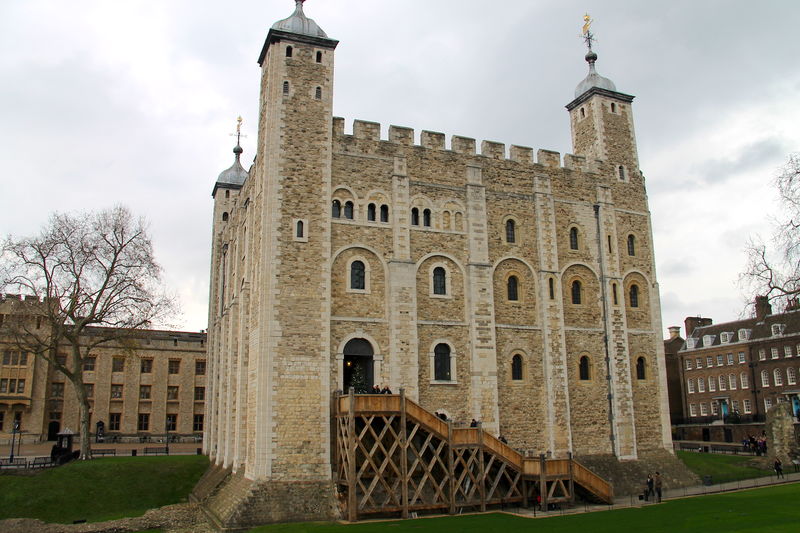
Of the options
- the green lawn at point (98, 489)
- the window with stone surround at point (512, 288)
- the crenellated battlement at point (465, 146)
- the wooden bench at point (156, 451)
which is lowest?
the green lawn at point (98, 489)

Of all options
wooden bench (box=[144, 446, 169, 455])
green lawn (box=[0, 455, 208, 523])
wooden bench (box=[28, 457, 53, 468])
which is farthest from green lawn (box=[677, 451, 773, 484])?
wooden bench (box=[28, 457, 53, 468])

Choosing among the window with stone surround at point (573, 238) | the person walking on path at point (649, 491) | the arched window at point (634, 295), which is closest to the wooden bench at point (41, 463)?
the person walking on path at point (649, 491)

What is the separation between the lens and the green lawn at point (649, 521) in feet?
57.3

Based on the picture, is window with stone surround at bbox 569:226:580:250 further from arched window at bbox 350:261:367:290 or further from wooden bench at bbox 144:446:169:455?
wooden bench at bbox 144:446:169:455

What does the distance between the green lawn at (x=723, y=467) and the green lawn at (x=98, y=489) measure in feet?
79.5

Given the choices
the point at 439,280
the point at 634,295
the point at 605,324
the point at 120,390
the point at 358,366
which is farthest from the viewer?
the point at 120,390

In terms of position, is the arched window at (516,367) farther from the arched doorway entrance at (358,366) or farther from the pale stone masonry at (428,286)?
the arched doorway entrance at (358,366)

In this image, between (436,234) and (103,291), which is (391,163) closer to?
(436,234)

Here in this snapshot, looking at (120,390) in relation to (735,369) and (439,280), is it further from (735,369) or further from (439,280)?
(735,369)

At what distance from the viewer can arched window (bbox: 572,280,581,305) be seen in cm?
3059

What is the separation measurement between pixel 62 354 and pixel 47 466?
24.1m

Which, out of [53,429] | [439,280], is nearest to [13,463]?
[53,429]

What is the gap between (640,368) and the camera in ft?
103

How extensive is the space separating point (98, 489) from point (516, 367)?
19494mm
